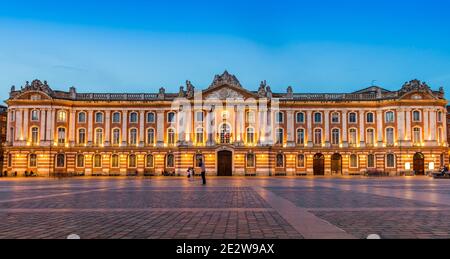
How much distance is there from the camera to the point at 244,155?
6512cm

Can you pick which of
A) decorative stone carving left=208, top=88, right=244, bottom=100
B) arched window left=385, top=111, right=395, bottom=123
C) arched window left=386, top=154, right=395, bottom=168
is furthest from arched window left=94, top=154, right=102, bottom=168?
arched window left=385, top=111, right=395, bottom=123

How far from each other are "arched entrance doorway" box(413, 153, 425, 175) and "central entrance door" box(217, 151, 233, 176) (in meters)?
26.2

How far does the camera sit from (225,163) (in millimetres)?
65375

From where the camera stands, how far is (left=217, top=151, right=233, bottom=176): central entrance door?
213 ft

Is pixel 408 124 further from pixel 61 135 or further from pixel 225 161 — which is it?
pixel 61 135

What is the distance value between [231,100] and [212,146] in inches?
278

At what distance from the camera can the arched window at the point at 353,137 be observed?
2660 inches

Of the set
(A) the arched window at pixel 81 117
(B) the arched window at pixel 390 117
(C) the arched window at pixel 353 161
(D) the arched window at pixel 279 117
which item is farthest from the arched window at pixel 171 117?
(B) the arched window at pixel 390 117

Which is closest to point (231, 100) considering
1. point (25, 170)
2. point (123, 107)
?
point (123, 107)

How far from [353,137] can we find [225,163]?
19345 millimetres

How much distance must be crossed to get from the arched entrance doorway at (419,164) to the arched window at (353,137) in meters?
8.50

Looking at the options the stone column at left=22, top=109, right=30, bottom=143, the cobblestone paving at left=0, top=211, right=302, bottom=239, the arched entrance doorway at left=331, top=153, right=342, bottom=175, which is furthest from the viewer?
the arched entrance doorway at left=331, top=153, right=342, bottom=175

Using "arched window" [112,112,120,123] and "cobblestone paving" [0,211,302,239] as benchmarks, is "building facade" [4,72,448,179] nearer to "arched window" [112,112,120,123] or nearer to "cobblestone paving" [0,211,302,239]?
"arched window" [112,112,120,123]
